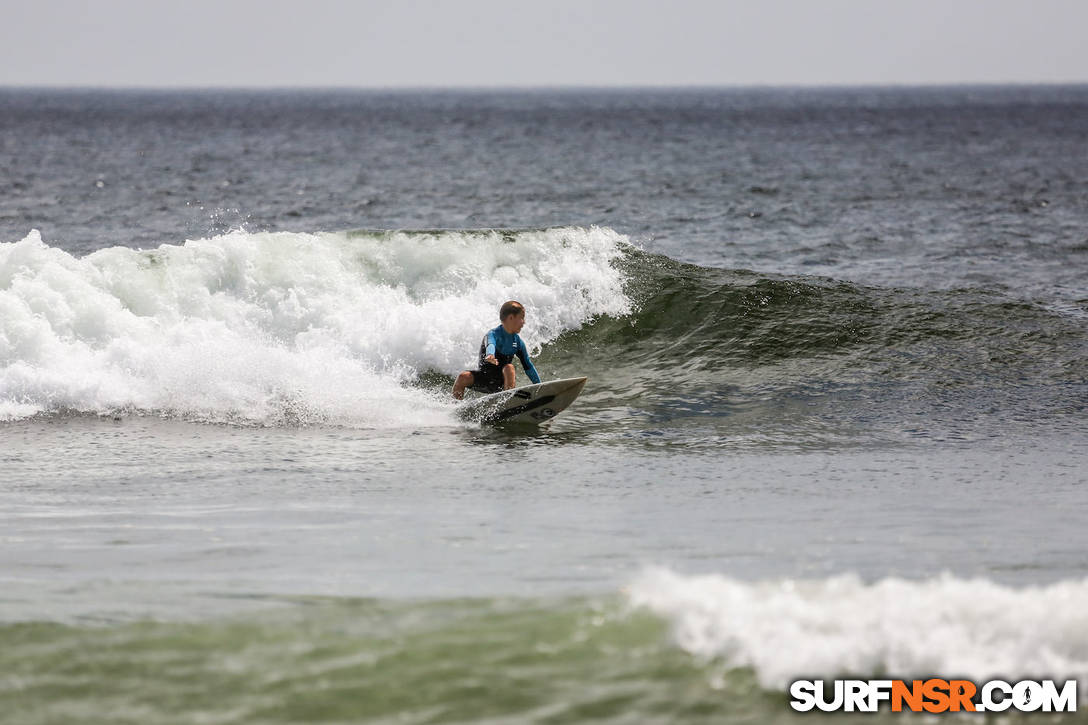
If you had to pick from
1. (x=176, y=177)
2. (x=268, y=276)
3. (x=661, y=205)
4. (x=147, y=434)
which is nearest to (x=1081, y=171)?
(x=661, y=205)

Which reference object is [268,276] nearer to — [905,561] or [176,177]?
[905,561]

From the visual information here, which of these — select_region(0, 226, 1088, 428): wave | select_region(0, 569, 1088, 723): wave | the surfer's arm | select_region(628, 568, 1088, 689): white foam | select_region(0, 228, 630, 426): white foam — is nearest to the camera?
select_region(0, 569, 1088, 723): wave

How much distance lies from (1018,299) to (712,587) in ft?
47.1

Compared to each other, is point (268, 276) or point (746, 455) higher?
point (268, 276)

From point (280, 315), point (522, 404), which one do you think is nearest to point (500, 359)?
point (522, 404)

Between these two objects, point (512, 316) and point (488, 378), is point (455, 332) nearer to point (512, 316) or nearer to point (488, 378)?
point (488, 378)

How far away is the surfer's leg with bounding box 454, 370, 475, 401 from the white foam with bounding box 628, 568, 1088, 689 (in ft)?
20.8

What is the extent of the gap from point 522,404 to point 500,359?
30.1 inches

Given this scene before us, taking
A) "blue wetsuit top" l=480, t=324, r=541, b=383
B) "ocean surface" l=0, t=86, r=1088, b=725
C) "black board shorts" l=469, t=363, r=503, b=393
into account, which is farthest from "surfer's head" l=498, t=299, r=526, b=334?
"ocean surface" l=0, t=86, r=1088, b=725

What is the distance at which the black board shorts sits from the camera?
41.7 ft

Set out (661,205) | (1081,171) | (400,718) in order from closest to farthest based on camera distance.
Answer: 1. (400,718)
2. (661,205)
3. (1081,171)

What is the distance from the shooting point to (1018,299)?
18688 millimetres

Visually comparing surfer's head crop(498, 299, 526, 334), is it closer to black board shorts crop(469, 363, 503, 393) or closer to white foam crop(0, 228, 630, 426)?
black board shorts crop(469, 363, 503, 393)

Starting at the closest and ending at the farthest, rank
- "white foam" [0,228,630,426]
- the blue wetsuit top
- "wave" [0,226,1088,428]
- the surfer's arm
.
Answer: the surfer's arm → the blue wetsuit top → "white foam" [0,228,630,426] → "wave" [0,226,1088,428]
